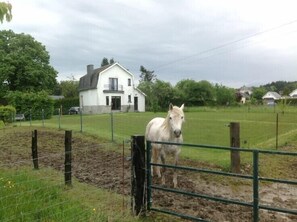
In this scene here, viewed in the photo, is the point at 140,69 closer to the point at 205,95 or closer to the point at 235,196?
the point at 205,95

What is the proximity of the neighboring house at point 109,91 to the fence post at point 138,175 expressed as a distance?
48800 millimetres

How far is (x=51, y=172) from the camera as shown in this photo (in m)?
8.79

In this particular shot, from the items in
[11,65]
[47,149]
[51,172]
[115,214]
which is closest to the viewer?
[115,214]

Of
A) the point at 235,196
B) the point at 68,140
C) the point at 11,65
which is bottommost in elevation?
the point at 235,196

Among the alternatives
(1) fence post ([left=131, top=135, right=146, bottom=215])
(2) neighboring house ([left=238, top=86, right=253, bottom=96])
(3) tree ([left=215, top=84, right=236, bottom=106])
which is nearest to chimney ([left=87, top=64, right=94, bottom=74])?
(3) tree ([left=215, top=84, right=236, bottom=106])

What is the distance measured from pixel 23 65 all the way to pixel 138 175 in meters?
48.6

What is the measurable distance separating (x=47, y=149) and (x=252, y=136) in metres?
8.99

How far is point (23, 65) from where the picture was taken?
50.8 metres

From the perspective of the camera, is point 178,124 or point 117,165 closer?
point 178,124

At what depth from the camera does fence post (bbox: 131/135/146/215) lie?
18.8ft

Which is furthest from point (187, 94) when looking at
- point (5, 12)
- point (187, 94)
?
point (5, 12)

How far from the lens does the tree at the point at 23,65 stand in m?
49.6

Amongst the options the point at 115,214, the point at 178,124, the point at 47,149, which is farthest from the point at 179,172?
the point at 47,149

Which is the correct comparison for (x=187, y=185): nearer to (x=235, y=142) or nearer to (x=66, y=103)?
(x=235, y=142)
